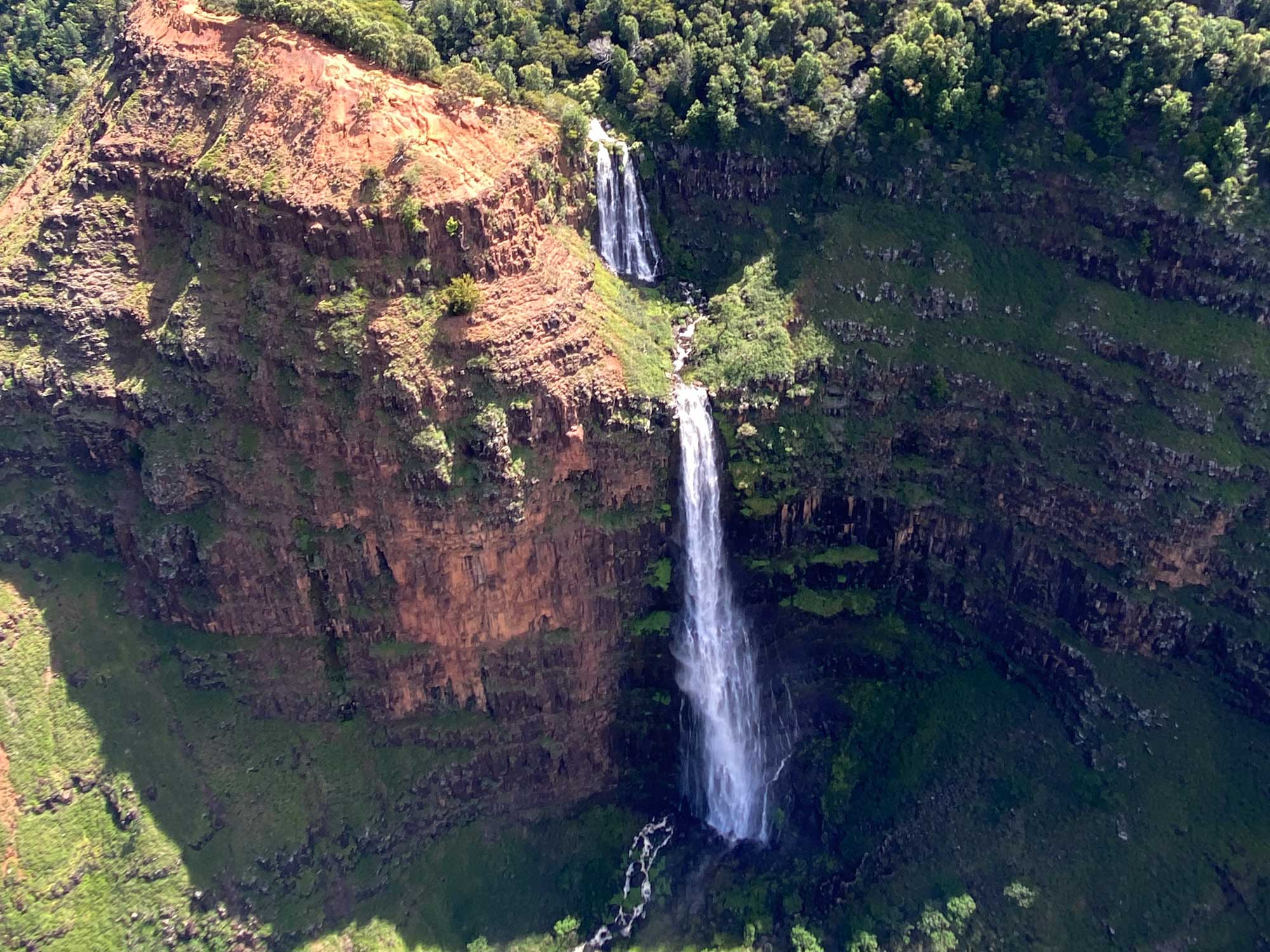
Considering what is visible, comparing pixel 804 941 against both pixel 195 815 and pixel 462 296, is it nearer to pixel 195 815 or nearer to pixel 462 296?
pixel 195 815

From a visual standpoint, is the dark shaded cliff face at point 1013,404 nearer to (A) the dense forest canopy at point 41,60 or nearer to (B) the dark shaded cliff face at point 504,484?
(B) the dark shaded cliff face at point 504,484

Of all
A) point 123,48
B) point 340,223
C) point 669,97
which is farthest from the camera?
point 669,97

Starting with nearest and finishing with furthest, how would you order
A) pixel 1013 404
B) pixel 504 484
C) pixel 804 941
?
1. pixel 504 484
2. pixel 804 941
3. pixel 1013 404

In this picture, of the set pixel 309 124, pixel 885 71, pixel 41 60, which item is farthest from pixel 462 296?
pixel 41 60

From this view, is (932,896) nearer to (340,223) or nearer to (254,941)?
(254,941)

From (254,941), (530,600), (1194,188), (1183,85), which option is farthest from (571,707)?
(1183,85)

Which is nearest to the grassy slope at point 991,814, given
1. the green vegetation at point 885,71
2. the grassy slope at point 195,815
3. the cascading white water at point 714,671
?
the cascading white water at point 714,671
